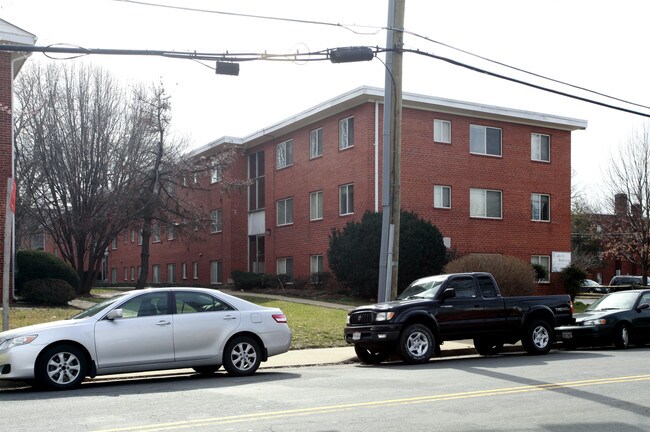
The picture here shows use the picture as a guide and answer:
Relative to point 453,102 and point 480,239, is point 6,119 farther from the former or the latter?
point 480,239

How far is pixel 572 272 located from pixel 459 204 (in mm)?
5720

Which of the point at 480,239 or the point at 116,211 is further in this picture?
the point at 480,239

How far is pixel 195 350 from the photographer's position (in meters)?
13.0

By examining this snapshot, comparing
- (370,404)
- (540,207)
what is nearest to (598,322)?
(370,404)

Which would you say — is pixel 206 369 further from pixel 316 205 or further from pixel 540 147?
pixel 540 147

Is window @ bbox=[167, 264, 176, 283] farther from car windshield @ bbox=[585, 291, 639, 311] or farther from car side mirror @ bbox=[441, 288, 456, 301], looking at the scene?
car side mirror @ bbox=[441, 288, 456, 301]

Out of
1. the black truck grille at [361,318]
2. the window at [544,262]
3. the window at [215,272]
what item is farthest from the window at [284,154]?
the black truck grille at [361,318]

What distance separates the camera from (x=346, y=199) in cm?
3450

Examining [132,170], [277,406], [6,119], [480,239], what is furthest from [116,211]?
[277,406]

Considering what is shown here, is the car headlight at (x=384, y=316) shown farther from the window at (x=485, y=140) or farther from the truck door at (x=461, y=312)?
the window at (x=485, y=140)

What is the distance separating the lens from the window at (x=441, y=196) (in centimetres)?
3444

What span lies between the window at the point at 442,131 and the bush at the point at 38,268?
16167mm

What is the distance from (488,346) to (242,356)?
621 centimetres

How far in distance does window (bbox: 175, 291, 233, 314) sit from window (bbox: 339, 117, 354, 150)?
21125mm
